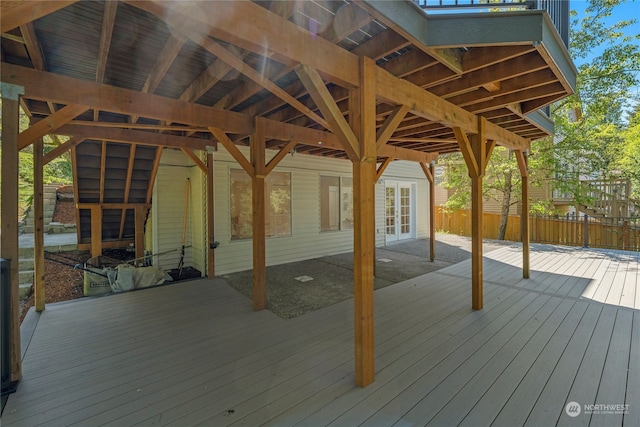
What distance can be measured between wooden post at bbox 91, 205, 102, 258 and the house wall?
3.85 ft

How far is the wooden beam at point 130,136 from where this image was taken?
12.3 ft

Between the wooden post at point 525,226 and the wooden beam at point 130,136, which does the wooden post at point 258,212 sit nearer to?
the wooden beam at point 130,136

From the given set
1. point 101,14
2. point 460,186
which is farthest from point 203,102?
point 460,186

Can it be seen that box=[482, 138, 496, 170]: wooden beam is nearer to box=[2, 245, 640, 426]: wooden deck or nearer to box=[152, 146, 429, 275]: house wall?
box=[2, 245, 640, 426]: wooden deck

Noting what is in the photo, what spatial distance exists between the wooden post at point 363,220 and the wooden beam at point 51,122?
260cm

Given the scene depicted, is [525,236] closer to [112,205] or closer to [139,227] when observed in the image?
[139,227]

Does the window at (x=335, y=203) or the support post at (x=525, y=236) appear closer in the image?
the support post at (x=525, y=236)

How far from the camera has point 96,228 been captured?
607cm

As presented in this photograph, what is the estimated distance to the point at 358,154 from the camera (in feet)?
7.13

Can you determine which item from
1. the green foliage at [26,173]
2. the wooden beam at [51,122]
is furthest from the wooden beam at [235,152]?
the green foliage at [26,173]

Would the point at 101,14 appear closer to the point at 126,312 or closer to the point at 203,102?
the point at 203,102

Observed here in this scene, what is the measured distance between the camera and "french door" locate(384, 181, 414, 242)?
908 cm

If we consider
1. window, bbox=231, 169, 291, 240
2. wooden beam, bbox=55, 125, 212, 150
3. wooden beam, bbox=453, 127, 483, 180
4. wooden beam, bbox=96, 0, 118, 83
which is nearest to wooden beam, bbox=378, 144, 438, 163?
wooden beam, bbox=453, 127, 483, 180

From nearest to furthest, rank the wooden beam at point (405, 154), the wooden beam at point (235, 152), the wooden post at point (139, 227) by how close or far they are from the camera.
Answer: the wooden beam at point (235, 152)
the wooden beam at point (405, 154)
the wooden post at point (139, 227)
